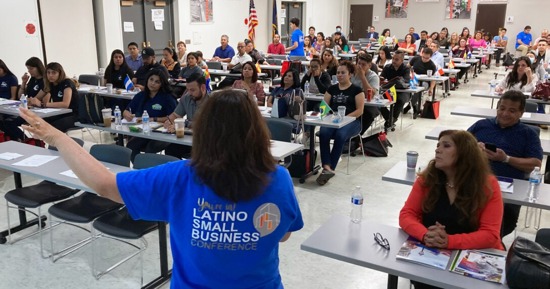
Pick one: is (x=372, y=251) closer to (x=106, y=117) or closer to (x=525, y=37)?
(x=106, y=117)

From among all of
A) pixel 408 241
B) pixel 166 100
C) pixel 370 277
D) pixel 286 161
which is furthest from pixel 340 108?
pixel 408 241

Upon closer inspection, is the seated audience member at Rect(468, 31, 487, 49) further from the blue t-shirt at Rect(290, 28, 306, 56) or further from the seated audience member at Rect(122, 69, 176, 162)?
the seated audience member at Rect(122, 69, 176, 162)

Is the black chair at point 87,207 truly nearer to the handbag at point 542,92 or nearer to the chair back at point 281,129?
the chair back at point 281,129

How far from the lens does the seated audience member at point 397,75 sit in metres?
7.63

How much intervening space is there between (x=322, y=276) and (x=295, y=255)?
1.19ft

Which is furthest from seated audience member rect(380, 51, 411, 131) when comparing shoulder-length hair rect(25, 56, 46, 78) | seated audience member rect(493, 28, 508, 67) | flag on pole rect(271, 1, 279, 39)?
seated audience member rect(493, 28, 508, 67)

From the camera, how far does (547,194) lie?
3148 mm

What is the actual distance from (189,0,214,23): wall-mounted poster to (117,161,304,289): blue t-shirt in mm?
11413

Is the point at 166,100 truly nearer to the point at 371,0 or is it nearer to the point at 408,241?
the point at 408,241

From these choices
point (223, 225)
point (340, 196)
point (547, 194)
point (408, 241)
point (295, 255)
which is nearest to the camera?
point (223, 225)

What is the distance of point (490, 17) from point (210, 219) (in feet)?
63.0

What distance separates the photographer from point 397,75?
784cm

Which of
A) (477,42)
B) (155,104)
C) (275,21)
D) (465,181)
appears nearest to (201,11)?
(275,21)

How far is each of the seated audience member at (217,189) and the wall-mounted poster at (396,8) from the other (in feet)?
63.9
